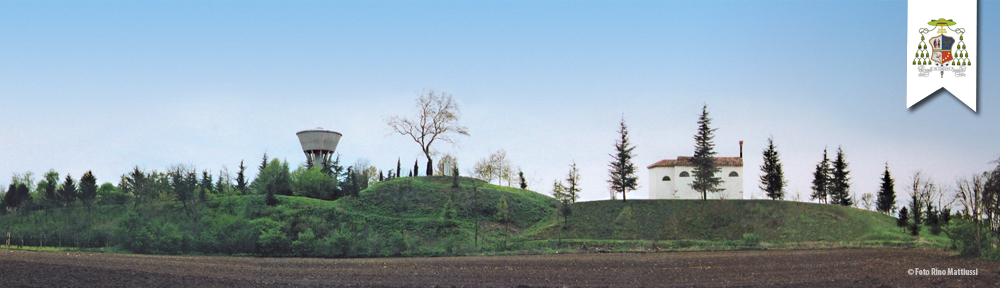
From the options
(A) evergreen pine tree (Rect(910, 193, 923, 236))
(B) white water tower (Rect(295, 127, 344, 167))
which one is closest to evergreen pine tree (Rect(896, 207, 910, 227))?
(A) evergreen pine tree (Rect(910, 193, 923, 236))

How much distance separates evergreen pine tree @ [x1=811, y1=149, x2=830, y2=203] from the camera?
56.0 metres

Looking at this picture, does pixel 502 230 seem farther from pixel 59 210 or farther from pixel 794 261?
pixel 59 210

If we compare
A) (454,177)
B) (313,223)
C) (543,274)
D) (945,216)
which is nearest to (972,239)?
(945,216)

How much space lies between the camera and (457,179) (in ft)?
196

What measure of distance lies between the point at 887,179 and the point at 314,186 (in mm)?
50101

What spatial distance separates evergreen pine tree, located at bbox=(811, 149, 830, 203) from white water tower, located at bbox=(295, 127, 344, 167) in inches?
1775

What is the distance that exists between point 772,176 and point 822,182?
4.39 meters

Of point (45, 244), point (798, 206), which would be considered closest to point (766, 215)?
point (798, 206)

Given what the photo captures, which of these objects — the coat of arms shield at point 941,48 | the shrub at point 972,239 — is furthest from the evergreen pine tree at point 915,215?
the coat of arms shield at point 941,48

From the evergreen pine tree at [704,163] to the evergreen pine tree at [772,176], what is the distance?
16.5 feet

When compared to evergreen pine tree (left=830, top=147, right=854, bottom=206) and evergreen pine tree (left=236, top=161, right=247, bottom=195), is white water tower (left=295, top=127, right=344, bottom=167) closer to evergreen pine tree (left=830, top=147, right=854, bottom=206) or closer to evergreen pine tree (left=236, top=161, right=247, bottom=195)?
evergreen pine tree (left=236, top=161, right=247, bottom=195)

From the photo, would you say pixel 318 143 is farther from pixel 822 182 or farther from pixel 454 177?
pixel 822 182

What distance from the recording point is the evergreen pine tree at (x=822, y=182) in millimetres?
A: 55969

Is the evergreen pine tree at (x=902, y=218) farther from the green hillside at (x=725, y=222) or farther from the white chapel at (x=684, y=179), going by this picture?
the white chapel at (x=684, y=179)
